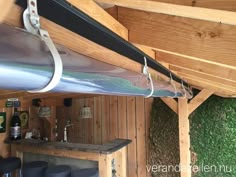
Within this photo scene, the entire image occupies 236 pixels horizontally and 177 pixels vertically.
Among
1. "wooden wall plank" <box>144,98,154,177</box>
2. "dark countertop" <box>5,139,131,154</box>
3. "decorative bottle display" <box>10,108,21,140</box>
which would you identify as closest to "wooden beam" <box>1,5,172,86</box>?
"dark countertop" <box>5,139,131,154</box>

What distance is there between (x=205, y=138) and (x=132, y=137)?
1137 millimetres

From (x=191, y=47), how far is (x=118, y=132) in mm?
3174

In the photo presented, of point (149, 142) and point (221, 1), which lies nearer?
point (221, 1)

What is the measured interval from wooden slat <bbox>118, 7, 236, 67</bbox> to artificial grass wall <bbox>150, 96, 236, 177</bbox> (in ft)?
7.89

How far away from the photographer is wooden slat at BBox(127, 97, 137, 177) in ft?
12.2

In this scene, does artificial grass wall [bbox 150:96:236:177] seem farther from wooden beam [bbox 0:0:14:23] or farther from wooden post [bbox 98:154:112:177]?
wooden beam [bbox 0:0:14:23]

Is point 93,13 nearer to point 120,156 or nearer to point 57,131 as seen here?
point 120,156

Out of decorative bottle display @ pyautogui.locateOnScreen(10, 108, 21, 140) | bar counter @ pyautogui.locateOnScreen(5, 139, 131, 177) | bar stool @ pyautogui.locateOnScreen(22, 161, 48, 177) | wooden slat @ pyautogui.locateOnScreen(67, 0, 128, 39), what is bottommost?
bar stool @ pyautogui.locateOnScreen(22, 161, 48, 177)

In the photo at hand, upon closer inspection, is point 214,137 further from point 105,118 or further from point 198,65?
point 198,65

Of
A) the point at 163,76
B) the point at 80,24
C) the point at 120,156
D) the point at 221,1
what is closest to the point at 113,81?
the point at 80,24

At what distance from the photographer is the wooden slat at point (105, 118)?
3.95 metres

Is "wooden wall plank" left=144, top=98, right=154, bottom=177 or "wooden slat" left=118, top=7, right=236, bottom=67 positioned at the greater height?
"wooden slat" left=118, top=7, right=236, bottom=67

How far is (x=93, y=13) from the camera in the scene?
690mm

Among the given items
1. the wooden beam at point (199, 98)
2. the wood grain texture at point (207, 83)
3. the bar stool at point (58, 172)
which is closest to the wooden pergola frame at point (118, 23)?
the wood grain texture at point (207, 83)
